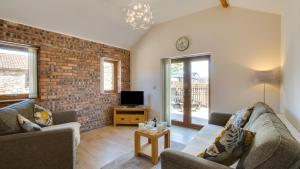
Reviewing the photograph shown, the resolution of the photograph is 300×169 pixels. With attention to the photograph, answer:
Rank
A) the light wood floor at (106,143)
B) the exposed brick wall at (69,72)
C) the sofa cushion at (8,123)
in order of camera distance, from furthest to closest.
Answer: the exposed brick wall at (69,72)
the light wood floor at (106,143)
the sofa cushion at (8,123)

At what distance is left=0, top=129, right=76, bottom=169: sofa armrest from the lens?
5.21 ft

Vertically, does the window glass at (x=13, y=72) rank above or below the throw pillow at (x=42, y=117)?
above

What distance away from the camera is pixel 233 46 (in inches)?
127

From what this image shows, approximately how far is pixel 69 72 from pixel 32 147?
2.13m

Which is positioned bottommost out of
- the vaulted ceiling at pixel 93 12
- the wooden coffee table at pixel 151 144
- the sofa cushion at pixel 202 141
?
the wooden coffee table at pixel 151 144

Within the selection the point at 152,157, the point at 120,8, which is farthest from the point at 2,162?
the point at 120,8

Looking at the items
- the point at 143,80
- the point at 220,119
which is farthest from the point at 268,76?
the point at 143,80

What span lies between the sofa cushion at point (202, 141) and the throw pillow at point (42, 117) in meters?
2.37

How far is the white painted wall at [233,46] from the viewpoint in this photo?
114 inches

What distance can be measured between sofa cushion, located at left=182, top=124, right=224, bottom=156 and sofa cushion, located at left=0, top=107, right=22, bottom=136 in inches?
80.6

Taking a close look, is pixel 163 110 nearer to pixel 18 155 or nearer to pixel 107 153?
pixel 107 153

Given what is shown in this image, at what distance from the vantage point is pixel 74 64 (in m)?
3.58

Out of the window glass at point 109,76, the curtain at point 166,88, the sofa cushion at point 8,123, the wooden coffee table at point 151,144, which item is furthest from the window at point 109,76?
the sofa cushion at point 8,123

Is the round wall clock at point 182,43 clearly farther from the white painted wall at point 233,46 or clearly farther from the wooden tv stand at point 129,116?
the wooden tv stand at point 129,116
